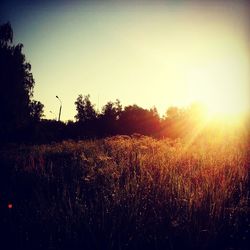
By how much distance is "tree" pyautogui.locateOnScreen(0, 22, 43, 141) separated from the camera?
819 inches

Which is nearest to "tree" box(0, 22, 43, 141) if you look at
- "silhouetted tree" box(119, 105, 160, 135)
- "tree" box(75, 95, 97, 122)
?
"silhouetted tree" box(119, 105, 160, 135)

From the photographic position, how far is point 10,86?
824 inches

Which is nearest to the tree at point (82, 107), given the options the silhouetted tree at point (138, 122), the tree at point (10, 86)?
the silhouetted tree at point (138, 122)

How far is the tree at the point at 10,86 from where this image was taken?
819 inches

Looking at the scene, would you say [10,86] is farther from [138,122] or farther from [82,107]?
[82,107]

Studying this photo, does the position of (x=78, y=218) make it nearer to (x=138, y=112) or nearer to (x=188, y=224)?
(x=188, y=224)

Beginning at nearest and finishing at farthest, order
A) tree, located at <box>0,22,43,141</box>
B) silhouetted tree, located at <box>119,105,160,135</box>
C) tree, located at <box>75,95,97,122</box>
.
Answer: tree, located at <box>0,22,43,141</box>
silhouetted tree, located at <box>119,105,160,135</box>
tree, located at <box>75,95,97,122</box>

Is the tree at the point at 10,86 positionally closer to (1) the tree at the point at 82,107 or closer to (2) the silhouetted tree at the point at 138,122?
(2) the silhouetted tree at the point at 138,122

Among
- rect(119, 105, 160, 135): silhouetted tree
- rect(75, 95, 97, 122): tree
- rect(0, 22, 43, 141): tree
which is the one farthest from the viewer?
rect(75, 95, 97, 122): tree

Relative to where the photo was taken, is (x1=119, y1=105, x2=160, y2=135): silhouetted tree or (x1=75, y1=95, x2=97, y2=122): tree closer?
(x1=119, y1=105, x2=160, y2=135): silhouetted tree

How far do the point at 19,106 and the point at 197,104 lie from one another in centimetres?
5796

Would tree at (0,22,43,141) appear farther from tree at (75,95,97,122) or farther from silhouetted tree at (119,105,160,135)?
tree at (75,95,97,122)

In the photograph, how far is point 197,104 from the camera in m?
72.1

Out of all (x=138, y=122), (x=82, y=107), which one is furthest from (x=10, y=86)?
(x=82, y=107)
